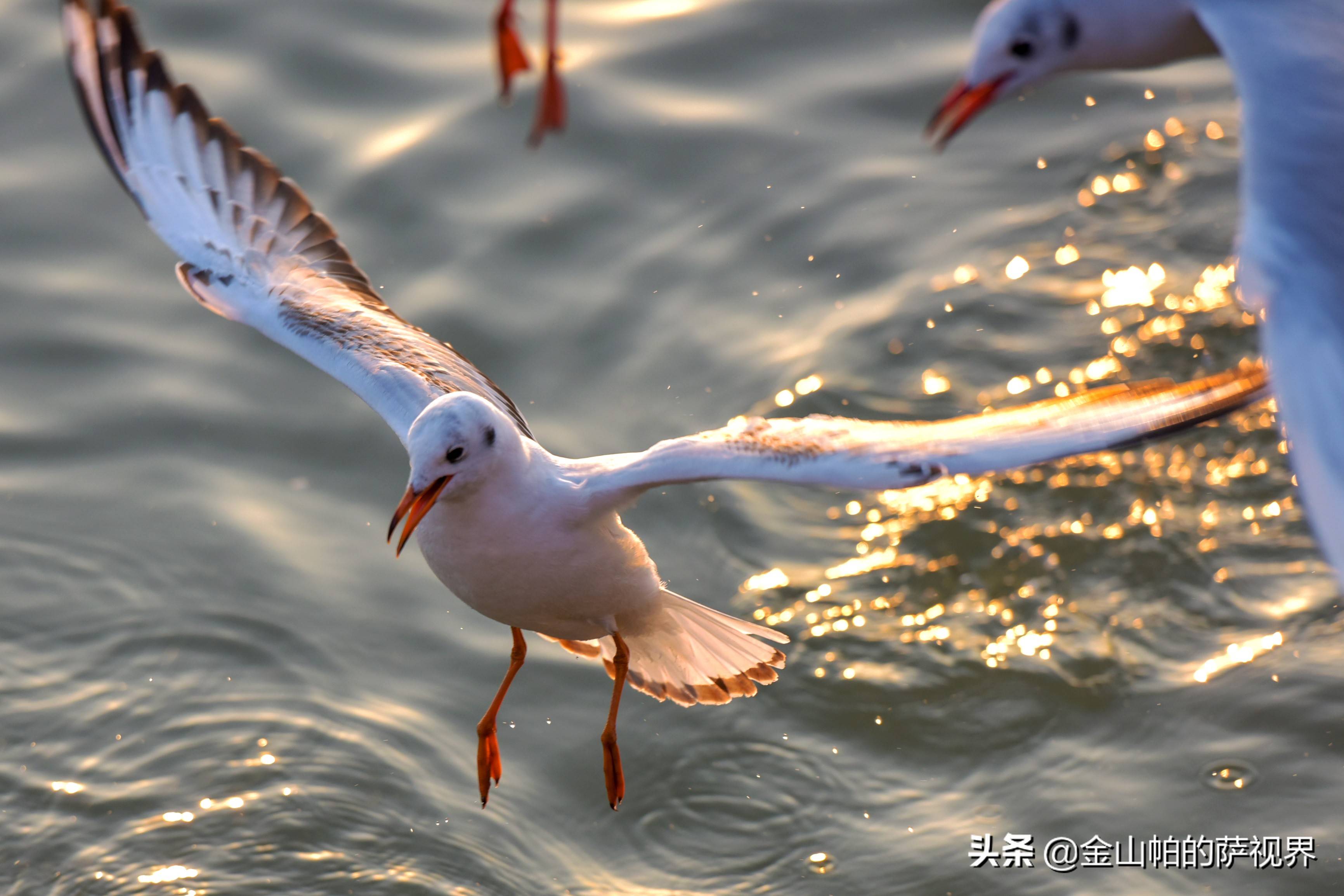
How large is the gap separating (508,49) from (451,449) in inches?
48.7

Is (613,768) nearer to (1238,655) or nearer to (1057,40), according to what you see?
(1238,655)

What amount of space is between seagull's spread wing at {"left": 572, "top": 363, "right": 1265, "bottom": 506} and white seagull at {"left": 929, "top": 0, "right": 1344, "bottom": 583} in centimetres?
54

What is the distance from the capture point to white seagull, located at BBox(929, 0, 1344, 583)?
4.08 meters

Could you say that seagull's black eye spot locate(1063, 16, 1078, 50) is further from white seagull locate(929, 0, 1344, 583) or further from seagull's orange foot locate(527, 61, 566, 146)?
seagull's orange foot locate(527, 61, 566, 146)

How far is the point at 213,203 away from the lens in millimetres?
7336

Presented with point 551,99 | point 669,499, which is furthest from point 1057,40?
point 669,499

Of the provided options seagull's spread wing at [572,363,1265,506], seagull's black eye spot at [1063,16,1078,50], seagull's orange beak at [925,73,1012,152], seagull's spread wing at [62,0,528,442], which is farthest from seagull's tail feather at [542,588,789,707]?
seagull's black eye spot at [1063,16,1078,50]

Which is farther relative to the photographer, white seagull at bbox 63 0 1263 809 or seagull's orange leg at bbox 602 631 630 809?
seagull's orange leg at bbox 602 631 630 809

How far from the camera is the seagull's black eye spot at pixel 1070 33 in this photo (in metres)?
5.09

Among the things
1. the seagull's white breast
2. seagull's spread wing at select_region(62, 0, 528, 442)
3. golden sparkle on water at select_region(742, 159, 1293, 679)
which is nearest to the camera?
the seagull's white breast

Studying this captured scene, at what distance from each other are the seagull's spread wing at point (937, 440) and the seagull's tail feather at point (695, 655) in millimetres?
1362

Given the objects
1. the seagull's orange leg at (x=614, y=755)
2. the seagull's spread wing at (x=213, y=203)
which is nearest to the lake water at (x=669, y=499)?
the seagull's orange leg at (x=614, y=755)

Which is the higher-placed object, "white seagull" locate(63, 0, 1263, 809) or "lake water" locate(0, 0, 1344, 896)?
"white seagull" locate(63, 0, 1263, 809)

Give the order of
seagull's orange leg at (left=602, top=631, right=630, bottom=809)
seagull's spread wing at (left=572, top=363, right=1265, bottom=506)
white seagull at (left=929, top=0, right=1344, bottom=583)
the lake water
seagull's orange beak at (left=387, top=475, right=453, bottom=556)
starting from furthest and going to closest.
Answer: the lake water → seagull's orange leg at (left=602, top=631, right=630, bottom=809) → seagull's orange beak at (left=387, top=475, right=453, bottom=556) → seagull's spread wing at (left=572, top=363, right=1265, bottom=506) → white seagull at (left=929, top=0, right=1344, bottom=583)
